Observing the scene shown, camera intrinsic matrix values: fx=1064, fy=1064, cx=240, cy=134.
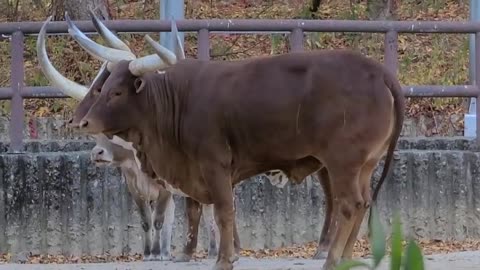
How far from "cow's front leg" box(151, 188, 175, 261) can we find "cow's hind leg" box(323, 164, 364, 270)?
1.91m

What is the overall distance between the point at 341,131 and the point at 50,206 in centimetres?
341

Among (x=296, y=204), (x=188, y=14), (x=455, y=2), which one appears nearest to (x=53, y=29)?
(x=296, y=204)

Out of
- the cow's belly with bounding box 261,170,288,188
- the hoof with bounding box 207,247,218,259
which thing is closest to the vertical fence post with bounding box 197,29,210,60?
the hoof with bounding box 207,247,218,259

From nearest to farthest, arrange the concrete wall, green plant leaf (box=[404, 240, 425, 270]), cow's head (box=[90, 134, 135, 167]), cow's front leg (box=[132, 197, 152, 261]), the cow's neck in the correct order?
green plant leaf (box=[404, 240, 425, 270])
the cow's neck
cow's head (box=[90, 134, 135, 167])
cow's front leg (box=[132, 197, 152, 261])
the concrete wall

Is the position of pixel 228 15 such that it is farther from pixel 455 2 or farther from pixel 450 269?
pixel 450 269

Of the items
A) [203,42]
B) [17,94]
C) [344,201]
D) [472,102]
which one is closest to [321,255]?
[344,201]

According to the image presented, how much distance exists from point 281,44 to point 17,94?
20.1 ft

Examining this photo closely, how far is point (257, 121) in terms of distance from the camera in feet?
21.8

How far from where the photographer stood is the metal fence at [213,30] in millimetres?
9047

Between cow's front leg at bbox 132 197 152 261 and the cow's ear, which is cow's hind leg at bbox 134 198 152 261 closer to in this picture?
cow's front leg at bbox 132 197 152 261

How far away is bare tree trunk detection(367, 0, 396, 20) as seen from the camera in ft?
50.3

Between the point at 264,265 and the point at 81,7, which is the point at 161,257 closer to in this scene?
the point at 264,265

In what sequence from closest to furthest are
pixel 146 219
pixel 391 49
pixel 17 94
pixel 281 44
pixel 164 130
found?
pixel 164 130, pixel 146 219, pixel 17 94, pixel 391 49, pixel 281 44

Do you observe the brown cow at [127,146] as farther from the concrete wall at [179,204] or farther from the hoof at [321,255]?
the concrete wall at [179,204]
